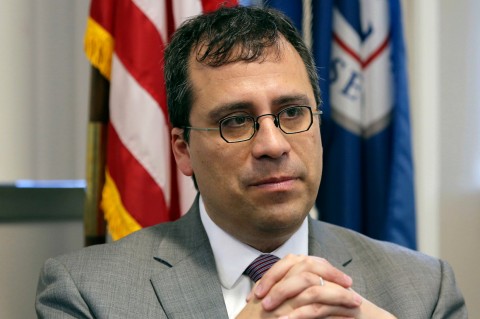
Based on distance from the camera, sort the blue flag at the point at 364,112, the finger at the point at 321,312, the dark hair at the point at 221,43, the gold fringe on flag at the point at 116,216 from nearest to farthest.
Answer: the finger at the point at 321,312
the dark hair at the point at 221,43
the gold fringe on flag at the point at 116,216
the blue flag at the point at 364,112

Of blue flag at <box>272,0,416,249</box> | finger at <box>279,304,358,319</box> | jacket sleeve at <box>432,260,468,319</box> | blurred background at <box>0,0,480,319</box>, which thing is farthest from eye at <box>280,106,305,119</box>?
blurred background at <box>0,0,480,319</box>

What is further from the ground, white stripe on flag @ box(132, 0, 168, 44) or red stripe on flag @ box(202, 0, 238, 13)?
red stripe on flag @ box(202, 0, 238, 13)

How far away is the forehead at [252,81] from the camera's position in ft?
6.11

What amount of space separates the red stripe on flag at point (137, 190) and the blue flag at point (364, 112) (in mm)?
720

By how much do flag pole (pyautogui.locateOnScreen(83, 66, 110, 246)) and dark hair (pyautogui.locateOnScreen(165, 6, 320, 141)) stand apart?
0.67m

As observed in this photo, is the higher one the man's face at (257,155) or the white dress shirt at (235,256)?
the man's face at (257,155)

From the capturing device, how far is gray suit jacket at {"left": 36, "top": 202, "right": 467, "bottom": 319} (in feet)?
6.01

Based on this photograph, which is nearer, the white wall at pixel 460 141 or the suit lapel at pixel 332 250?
the suit lapel at pixel 332 250

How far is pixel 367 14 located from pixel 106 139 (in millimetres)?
1126

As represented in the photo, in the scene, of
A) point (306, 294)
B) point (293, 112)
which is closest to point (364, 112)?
point (293, 112)

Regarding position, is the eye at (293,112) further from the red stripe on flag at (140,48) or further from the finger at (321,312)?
the red stripe on flag at (140,48)

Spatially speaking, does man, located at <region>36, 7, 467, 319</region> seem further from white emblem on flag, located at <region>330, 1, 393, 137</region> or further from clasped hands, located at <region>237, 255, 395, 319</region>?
white emblem on flag, located at <region>330, 1, 393, 137</region>

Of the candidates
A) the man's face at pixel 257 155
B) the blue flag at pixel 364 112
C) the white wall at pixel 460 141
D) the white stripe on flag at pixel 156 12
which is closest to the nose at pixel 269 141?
the man's face at pixel 257 155

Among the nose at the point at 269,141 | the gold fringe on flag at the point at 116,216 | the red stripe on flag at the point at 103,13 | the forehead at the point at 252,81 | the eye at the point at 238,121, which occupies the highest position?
the red stripe on flag at the point at 103,13
